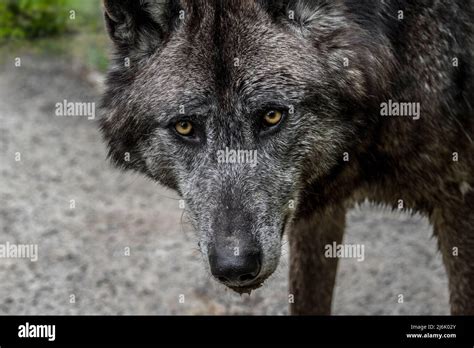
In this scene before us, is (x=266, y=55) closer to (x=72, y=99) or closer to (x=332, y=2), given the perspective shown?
(x=332, y=2)

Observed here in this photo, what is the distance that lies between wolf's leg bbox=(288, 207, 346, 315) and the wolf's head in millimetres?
1079

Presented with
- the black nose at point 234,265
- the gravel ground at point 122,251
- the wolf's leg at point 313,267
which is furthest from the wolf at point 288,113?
the gravel ground at point 122,251

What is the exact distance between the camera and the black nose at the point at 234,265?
416cm

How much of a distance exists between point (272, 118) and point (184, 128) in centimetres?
50

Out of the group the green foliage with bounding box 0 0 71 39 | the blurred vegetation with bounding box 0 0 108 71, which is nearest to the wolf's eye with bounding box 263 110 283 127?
the blurred vegetation with bounding box 0 0 108 71

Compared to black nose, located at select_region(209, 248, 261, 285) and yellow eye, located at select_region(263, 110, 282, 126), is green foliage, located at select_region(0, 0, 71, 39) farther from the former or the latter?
black nose, located at select_region(209, 248, 261, 285)

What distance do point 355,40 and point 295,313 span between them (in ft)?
7.39

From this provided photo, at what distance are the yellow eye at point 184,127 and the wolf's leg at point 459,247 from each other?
1.67 m

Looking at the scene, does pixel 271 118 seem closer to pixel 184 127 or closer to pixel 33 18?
pixel 184 127

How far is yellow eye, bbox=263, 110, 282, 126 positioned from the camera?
446 centimetres

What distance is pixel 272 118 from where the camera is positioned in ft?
14.6

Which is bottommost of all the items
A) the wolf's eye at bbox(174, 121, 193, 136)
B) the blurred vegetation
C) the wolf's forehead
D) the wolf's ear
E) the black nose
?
the black nose

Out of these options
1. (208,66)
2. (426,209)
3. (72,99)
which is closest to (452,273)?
(426,209)

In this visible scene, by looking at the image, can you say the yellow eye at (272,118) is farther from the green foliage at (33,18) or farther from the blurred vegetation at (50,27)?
the green foliage at (33,18)
